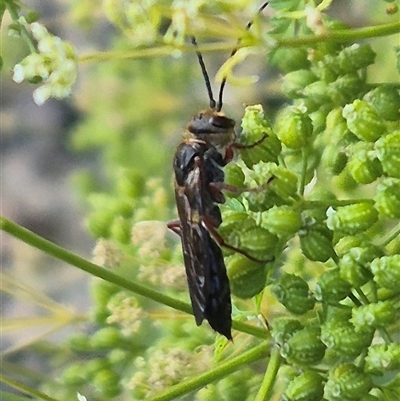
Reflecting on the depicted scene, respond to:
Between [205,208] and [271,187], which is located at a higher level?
[205,208]

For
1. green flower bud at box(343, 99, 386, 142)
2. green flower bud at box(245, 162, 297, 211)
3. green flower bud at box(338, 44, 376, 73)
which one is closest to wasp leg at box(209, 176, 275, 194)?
green flower bud at box(245, 162, 297, 211)

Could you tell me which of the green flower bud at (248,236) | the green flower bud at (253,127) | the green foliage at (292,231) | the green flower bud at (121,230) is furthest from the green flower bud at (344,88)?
the green flower bud at (121,230)

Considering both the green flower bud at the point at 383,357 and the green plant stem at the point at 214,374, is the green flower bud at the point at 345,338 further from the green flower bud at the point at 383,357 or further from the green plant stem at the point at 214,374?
the green plant stem at the point at 214,374

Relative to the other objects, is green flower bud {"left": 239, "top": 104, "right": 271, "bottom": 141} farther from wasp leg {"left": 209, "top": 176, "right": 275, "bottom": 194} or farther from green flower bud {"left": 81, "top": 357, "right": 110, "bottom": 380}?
green flower bud {"left": 81, "top": 357, "right": 110, "bottom": 380}

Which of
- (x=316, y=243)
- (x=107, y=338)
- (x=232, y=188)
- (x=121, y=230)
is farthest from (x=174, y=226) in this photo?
(x=316, y=243)

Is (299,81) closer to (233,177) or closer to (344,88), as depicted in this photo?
(344,88)

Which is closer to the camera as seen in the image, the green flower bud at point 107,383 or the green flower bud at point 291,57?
the green flower bud at point 291,57
